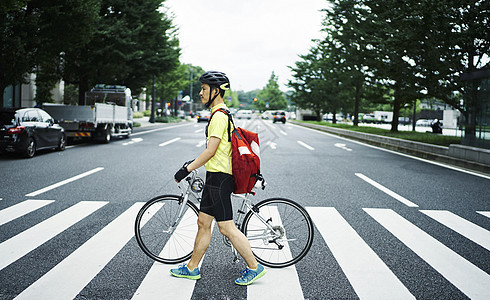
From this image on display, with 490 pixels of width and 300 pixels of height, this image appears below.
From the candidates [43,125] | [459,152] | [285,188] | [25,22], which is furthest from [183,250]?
[25,22]

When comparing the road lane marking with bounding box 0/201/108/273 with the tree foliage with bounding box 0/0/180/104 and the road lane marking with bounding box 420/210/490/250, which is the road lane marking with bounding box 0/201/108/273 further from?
the tree foliage with bounding box 0/0/180/104

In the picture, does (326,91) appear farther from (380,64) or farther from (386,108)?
(386,108)

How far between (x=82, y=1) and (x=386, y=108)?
11209 centimetres

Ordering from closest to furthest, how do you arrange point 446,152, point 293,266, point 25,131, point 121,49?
point 293,266 < point 25,131 < point 446,152 < point 121,49

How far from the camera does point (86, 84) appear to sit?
25.8 m

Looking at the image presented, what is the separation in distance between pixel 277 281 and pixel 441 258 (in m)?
1.86

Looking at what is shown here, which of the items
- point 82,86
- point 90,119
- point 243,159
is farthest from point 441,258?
point 82,86

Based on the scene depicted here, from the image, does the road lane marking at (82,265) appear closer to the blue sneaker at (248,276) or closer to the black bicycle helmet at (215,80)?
the blue sneaker at (248,276)

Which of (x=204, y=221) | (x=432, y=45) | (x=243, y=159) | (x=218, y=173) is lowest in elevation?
(x=204, y=221)

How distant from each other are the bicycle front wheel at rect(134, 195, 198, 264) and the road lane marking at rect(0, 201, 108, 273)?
0.70m

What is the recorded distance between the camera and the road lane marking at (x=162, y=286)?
10.8ft

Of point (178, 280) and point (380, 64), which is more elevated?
point (380, 64)

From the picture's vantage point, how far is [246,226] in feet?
12.8

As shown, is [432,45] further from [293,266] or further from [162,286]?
[162,286]
